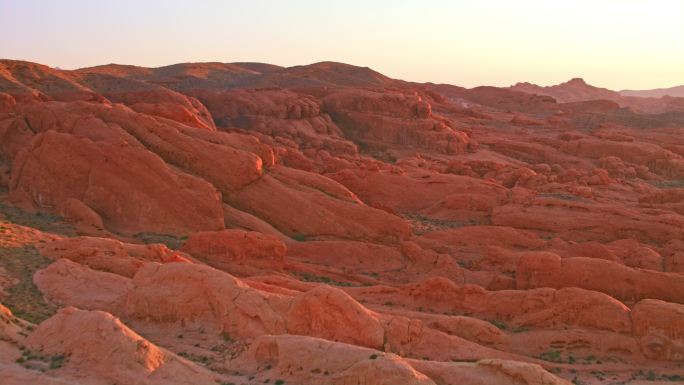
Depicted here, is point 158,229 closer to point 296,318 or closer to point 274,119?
point 296,318

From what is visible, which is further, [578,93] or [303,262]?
[578,93]

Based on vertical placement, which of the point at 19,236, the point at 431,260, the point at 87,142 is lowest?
the point at 431,260

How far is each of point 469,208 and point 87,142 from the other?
20135mm

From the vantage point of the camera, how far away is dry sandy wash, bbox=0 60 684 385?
1408cm

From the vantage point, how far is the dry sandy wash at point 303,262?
14078 mm

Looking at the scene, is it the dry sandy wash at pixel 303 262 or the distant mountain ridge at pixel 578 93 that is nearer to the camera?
the dry sandy wash at pixel 303 262

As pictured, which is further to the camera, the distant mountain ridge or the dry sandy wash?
the distant mountain ridge

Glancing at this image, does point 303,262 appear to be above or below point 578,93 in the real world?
below

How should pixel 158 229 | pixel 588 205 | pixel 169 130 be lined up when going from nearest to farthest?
pixel 158 229
pixel 169 130
pixel 588 205

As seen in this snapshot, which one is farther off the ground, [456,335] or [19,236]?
[19,236]

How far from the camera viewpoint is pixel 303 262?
28922 mm

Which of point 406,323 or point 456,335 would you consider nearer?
point 406,323

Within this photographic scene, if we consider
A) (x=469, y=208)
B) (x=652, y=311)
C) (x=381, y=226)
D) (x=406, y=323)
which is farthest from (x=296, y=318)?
(x=469, y=208)

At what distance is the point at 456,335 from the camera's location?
20.0 m
